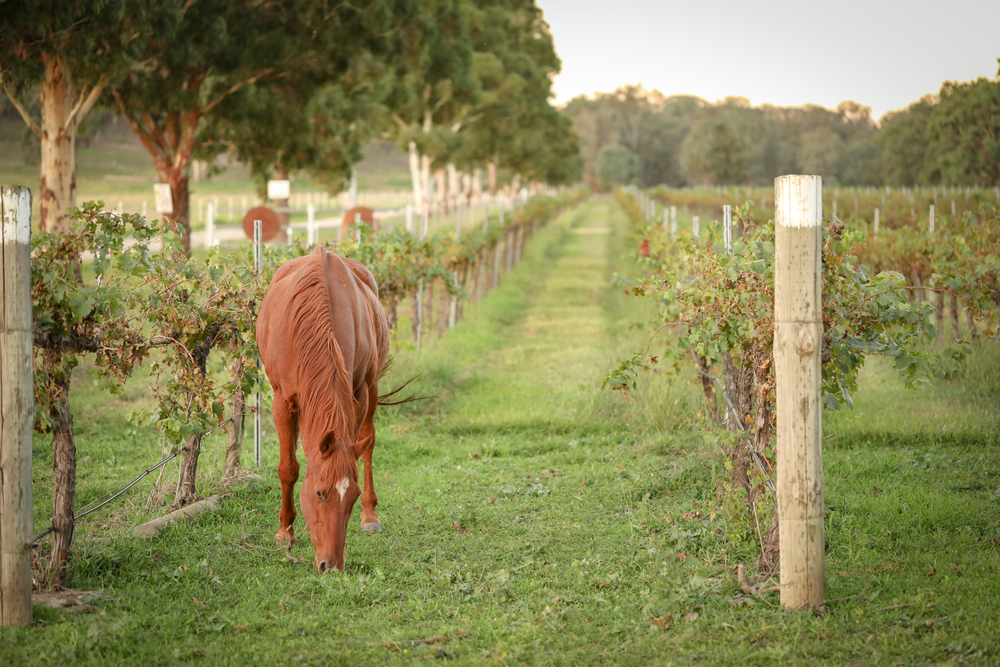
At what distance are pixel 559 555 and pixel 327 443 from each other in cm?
157

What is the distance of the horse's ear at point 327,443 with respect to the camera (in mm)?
4473

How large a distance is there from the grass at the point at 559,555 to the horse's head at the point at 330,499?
184mm

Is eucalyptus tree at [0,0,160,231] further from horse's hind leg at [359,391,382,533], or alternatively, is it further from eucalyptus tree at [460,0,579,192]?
eucalyptus tree at [460,0,579,192]

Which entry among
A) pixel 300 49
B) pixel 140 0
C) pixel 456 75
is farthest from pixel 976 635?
pixel 456 75

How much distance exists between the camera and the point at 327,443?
4.50 m

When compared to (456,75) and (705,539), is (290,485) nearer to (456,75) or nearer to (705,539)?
(705,539)

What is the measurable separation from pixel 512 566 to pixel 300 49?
15968 millimetres

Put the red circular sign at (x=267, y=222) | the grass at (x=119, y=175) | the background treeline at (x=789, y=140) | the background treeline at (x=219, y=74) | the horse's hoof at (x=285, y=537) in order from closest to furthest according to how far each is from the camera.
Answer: the horse's hoof at (x=285, y=537)
the background treeline at (x=219, y=74)
the red circular sign at (x=267, y=222)
the grass at (x=119, y=175)
the background treeline at (x=789, y=140)

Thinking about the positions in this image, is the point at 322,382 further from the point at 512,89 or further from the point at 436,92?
the point at 512,89

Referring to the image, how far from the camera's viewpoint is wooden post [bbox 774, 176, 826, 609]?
4.07m

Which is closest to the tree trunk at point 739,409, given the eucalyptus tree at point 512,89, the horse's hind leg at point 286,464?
the horse's hind leg at point 286,464

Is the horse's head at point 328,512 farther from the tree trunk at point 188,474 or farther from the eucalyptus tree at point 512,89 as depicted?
the eucalyptus tree at point 512,89

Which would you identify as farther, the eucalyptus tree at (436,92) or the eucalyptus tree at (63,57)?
the eucalyptus tree at (436,92)

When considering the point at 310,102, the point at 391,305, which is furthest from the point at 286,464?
the point at 310,102
